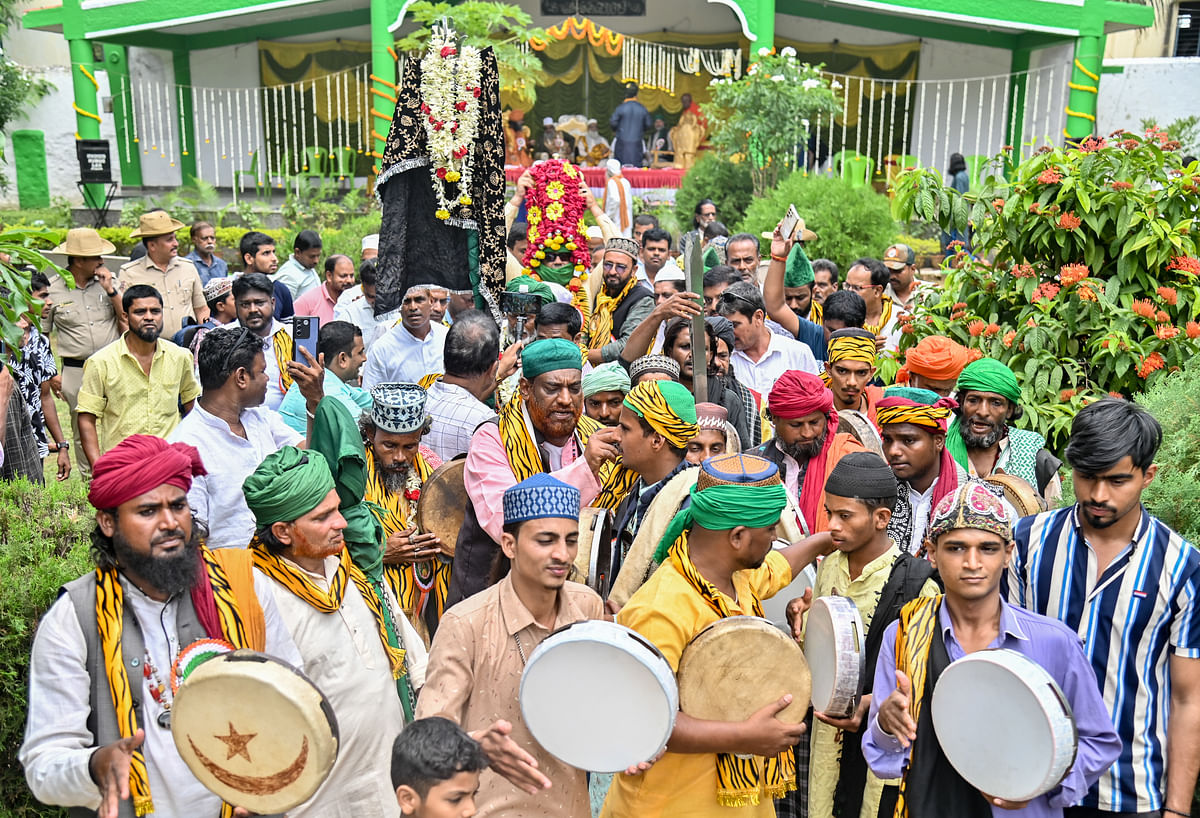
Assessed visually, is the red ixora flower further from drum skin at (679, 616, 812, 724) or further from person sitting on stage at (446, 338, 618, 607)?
drum skin at (679, 616, 812, 724)

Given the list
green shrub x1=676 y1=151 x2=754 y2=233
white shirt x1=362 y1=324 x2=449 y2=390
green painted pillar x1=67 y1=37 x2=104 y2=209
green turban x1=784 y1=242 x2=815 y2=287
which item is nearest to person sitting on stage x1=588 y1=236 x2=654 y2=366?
green turban x1=784 y1=242 x2=815 y2=287

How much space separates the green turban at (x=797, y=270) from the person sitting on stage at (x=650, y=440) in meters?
4.65

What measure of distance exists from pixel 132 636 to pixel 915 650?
7.39ft

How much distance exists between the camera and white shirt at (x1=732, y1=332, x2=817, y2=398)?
705 cm

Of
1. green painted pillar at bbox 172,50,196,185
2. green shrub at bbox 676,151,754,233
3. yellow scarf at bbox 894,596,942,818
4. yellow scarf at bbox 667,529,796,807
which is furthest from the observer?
green painted pillar at bbox 172,50,196,185

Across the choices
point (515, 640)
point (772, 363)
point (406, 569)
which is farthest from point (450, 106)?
point (515, 640)

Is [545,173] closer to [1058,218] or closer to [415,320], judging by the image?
[415,320]

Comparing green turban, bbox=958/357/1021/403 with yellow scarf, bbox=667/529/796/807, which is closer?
yellow scarf, bbox=667/529/796/807

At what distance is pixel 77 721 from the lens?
2.99m

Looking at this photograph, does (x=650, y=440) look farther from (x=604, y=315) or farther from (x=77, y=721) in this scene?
(x=604, y=315)

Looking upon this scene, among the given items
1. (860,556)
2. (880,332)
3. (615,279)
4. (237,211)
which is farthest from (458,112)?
(237,211)

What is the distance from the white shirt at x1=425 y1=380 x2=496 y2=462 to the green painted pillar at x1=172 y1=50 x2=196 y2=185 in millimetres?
20851

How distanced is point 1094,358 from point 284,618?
4.36 m

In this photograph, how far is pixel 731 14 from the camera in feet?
81.5
